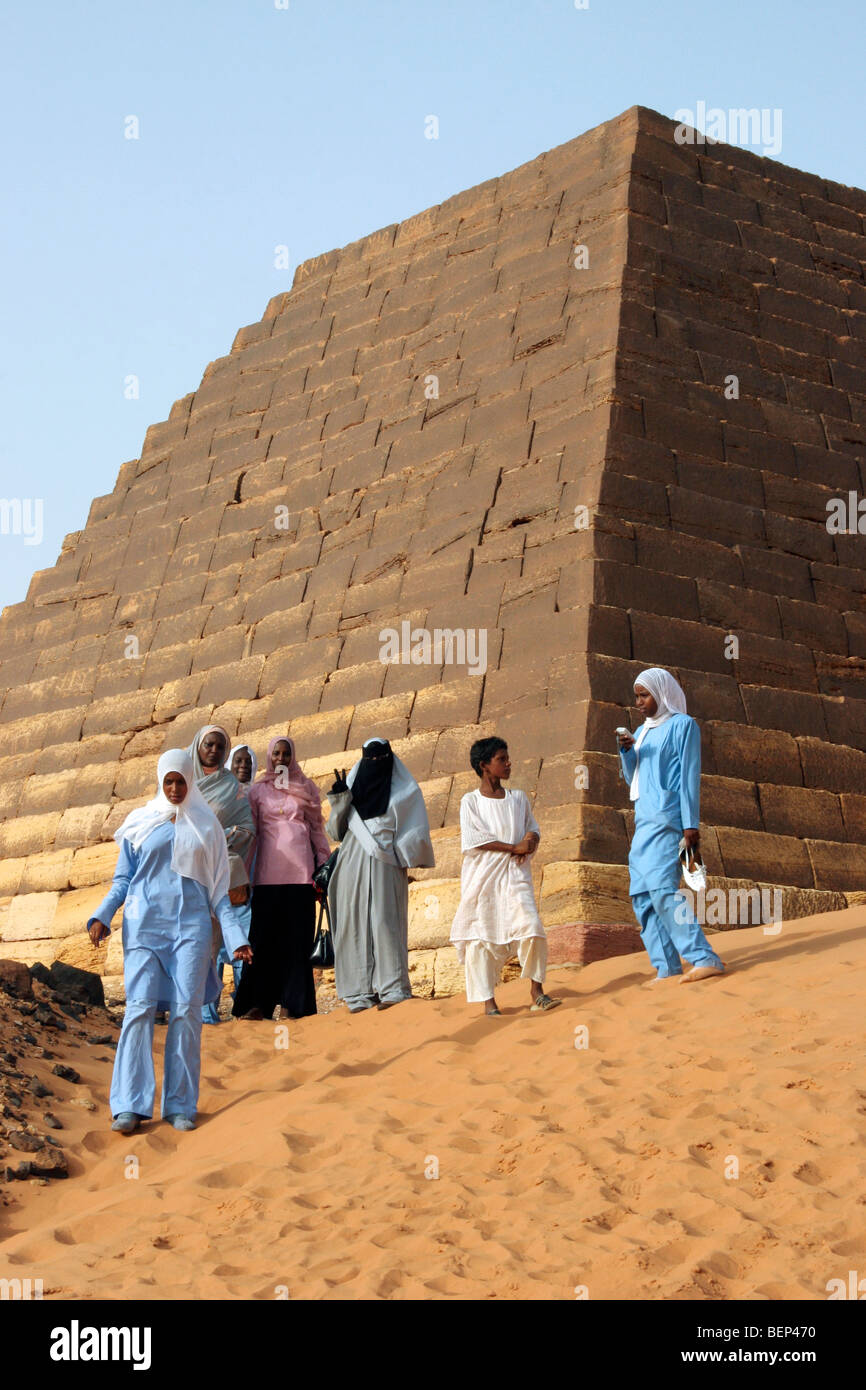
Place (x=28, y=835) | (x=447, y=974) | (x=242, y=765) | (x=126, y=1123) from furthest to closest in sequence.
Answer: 1. (x=28, y=835)
2. (x=242, y=765)
3. (x=447, y=974)
4. (x=126, y=1123)

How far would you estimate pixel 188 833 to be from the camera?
7.25m

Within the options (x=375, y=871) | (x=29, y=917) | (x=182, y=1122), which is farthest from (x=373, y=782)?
(x=29, y=917)

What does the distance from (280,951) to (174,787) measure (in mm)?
2611

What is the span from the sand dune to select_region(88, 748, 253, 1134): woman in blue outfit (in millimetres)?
225

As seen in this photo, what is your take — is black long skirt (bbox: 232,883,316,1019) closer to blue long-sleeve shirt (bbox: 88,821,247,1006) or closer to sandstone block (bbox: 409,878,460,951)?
sandstone block (bbox: 409,878,460,951)

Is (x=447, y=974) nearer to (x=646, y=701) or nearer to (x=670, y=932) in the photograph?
(x=670, y=932)

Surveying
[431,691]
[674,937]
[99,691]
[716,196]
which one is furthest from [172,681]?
[674,937]

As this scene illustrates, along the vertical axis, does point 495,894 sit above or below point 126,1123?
above

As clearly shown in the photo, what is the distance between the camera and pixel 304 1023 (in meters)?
9.06

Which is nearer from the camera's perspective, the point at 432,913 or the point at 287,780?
the point at 287,780

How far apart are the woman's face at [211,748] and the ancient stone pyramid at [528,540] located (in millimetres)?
1647

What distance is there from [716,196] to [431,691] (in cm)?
496

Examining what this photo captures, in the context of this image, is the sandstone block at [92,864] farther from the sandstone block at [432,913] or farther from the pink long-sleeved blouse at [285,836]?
the sandstone block at [432,913]

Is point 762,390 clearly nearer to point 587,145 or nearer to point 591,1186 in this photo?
point 587,145
